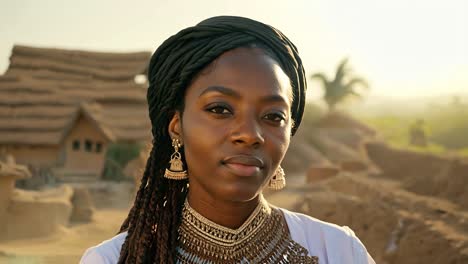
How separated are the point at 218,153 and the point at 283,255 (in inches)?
20.3

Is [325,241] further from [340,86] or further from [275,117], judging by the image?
→ [340,86]

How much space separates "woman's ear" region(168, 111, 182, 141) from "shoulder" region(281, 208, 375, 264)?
0.53 metres

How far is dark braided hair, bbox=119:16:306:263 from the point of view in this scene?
2084 mm

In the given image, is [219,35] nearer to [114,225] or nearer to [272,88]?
[272,88]

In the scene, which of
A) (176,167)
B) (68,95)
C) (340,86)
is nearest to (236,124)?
(176,167)

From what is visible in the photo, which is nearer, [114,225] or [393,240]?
[393,240]

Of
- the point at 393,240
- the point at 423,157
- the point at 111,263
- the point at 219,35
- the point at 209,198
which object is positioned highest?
the point at 219,35

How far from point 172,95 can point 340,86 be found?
3401 centimetres

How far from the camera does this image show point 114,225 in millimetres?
12070

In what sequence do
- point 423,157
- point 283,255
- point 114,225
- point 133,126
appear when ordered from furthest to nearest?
point 133,126
point 423,157
point 114,225
point 283,255

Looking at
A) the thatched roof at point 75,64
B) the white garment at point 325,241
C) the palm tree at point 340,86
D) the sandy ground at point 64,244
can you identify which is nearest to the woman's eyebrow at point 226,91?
the white garment at point 325,241

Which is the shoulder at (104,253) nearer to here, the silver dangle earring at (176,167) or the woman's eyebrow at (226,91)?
the silver dangle earring at (176,167)

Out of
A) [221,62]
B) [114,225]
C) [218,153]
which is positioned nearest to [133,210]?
[218,153]

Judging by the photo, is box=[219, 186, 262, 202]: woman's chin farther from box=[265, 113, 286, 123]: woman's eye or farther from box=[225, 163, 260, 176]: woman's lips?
box=[265, 113, 286, 123]: woman's eye
